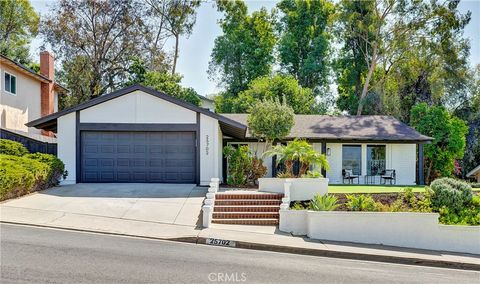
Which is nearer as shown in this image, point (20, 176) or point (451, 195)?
point (451, 195)

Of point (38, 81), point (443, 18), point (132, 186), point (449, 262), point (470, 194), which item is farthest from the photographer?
point (443, 18)

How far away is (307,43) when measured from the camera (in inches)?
1523

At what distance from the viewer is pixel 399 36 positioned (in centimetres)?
3155

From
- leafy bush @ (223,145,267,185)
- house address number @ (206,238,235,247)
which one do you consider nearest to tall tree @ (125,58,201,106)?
leafy bush @ (223,145,267,185)

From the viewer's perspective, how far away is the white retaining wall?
1103cm

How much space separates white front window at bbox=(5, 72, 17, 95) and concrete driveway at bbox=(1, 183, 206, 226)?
8545mm

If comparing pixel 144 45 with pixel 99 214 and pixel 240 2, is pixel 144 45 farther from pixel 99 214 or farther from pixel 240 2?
pixel 99 214

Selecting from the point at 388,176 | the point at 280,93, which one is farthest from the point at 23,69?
the point at 388,176

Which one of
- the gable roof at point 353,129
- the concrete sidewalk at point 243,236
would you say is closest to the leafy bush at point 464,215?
the concrete sidewalk at point 243,236

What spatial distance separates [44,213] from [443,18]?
101 feet

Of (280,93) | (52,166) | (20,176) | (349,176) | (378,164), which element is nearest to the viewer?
(20,176)

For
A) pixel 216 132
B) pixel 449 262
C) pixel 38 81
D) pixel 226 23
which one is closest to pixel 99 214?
pixel 216 132

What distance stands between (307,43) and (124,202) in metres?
30.0

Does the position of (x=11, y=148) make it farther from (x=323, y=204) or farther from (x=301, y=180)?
(x=323, y=204)
